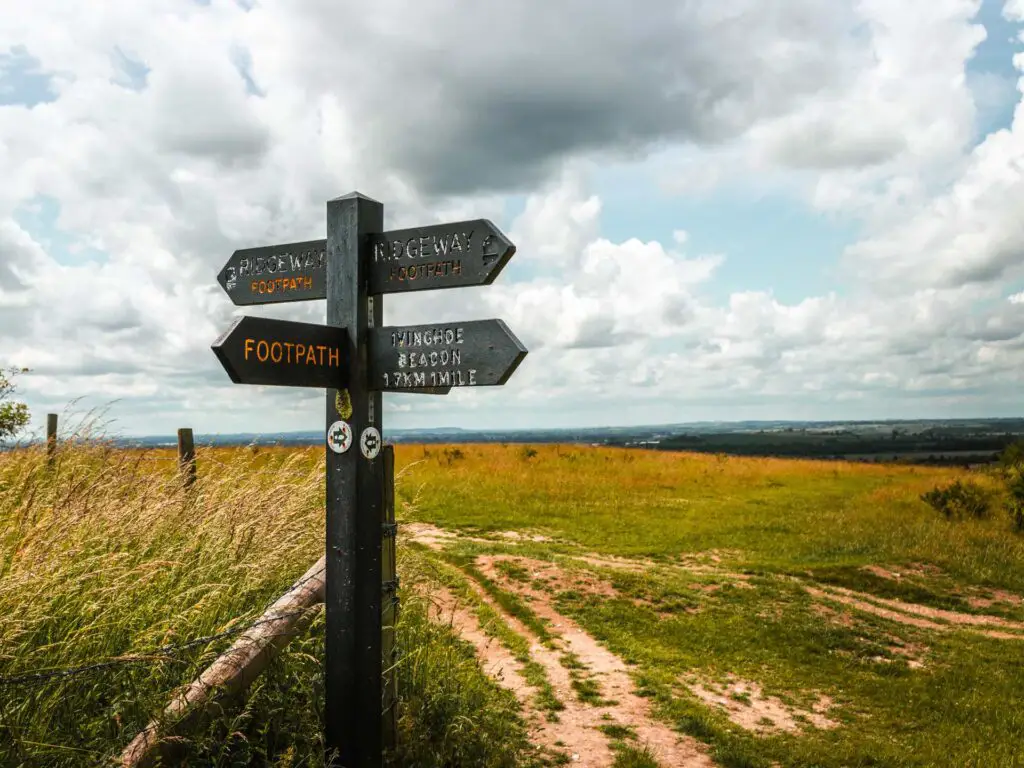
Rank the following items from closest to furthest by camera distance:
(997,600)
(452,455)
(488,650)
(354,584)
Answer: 1. (354,584)
2. (488,650)
3. (997,600)
4. (452,455)

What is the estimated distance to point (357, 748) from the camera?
14.6 ft

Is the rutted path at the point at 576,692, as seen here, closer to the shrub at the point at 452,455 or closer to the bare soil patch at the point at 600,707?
the bare soil patch at the point at 600,707

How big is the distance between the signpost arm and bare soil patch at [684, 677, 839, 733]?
14.1 ft

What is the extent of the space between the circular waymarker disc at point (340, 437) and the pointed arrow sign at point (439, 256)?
0.87 m

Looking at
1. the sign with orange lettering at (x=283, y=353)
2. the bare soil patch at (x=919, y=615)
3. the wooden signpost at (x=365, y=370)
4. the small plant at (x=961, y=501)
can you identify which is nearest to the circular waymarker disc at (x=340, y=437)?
the wooden signpost at (x=365, y=370)

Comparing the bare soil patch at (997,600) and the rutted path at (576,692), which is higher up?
the rutted path at (576,692)

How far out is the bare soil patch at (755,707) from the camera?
7.35 m

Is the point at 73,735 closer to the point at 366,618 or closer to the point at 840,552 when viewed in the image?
the point at 366,618

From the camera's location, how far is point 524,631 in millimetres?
9656

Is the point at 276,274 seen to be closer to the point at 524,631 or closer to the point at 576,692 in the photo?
the point at 576,692

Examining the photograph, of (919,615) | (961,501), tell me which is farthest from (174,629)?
(961,501)

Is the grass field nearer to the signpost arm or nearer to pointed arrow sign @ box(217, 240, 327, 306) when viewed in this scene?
the signpost arm

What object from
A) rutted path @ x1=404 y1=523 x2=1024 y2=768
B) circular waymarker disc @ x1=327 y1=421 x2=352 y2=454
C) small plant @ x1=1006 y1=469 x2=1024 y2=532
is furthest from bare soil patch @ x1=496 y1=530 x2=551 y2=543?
circular waymarker disc @ x1=327 y1=421 x2=352 y2=454

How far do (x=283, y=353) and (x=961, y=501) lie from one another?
22098mm
